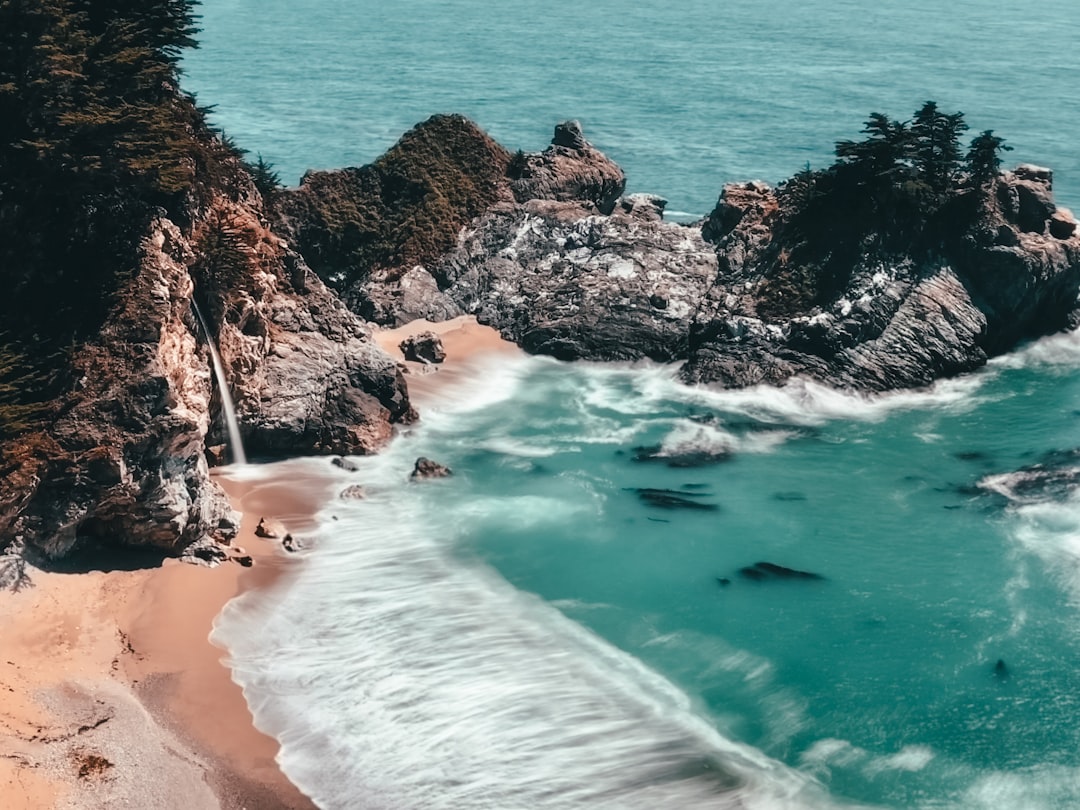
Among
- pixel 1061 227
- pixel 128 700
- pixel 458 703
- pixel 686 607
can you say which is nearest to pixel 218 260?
pixel 128 700

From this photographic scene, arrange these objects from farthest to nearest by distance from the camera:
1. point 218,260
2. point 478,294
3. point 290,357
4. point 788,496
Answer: point 478,294 → point 290,357 → point 788,496 → point 218,260

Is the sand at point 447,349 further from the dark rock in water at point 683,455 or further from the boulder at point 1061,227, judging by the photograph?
the boulder at point 1061,227

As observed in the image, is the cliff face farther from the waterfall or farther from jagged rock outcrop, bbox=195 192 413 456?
the waterfall

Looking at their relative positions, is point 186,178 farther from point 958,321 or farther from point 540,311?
point 958,321

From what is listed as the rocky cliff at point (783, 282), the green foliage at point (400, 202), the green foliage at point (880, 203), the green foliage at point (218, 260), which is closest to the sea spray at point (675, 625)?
the rocky cliff at point (783, 282)

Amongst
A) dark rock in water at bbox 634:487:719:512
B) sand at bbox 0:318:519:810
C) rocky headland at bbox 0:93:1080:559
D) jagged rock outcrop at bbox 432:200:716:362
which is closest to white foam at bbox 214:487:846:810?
sand at bbox 0:318:519:810

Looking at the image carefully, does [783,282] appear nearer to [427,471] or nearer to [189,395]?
[427,471]
